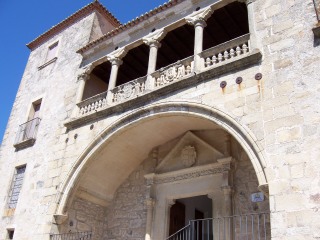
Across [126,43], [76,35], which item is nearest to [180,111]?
[126,43]

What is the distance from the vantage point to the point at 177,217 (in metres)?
9.20

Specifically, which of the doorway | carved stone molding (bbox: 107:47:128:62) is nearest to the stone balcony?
carved stone molding (bbox: 107:47:128:62)

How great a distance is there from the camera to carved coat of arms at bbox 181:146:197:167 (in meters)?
8.84

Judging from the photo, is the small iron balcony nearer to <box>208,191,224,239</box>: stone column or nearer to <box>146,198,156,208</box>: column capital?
<box>146,198,156,208</box>: column capital

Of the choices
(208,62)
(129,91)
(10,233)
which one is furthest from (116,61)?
(10,233)

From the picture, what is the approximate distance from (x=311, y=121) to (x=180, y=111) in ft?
9.14

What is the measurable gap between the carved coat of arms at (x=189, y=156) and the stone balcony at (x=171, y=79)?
163cm

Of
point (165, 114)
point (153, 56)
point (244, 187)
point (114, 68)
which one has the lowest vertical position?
point (244, 187)

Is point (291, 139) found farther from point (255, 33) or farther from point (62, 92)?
point (62, 92)

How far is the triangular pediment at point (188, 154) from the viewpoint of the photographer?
8633mm

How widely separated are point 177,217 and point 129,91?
3.46m

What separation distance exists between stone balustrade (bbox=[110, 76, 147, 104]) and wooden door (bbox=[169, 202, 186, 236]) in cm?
303

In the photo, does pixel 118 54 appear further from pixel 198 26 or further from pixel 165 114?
pixel 165 114

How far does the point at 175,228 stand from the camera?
8914mm
